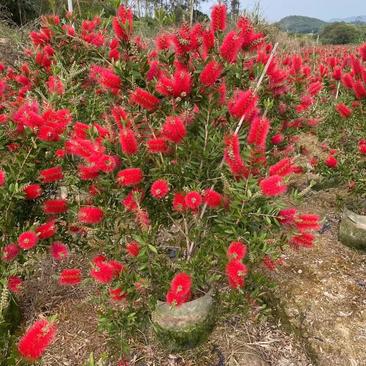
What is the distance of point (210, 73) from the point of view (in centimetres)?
166

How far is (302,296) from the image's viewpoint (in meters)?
2.85

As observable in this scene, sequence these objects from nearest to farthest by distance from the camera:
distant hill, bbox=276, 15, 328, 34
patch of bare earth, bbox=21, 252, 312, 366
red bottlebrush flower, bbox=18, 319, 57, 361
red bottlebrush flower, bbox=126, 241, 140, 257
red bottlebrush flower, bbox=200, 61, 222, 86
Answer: red bottlebrush flower, bbox=18, 319, 57, 361 < red bottlebrush flower, bbox=200, 61, 222, 86 < red bottlebrush flower, bbox=126, 241, 140, 257 < patch of bare earth, bbox=21, 252, 312, 366 < distant hill, bbox=276, 15, 328, 34

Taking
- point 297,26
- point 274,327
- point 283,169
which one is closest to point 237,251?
point 283,169

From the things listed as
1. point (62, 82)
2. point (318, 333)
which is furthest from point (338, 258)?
point (62, 82)

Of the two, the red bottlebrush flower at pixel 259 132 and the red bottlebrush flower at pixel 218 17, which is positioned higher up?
the red bottlebrush flower at pixel 218 17

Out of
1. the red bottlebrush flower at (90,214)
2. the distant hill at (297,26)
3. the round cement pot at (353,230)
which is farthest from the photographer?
the distant hill at (297,26)

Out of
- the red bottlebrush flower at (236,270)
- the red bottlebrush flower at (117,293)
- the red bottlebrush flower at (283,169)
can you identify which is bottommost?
the red bottlebrush flower at (117,293)

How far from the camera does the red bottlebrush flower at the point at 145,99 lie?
5.61ft

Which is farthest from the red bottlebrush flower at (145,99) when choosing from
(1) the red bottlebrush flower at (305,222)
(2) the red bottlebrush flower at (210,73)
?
(1) the red bottlebrush flower at (305,222)

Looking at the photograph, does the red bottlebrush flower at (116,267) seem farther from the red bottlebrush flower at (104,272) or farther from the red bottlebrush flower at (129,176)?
the red bottlebrush flower at (129,176)

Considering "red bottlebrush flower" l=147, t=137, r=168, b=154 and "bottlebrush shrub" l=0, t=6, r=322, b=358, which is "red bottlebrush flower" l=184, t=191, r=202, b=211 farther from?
"red bottlebrush flower" l=147, t=137, r=168, b=154

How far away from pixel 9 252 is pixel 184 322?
1.04 metres

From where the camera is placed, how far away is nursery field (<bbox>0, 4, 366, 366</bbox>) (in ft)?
5.62

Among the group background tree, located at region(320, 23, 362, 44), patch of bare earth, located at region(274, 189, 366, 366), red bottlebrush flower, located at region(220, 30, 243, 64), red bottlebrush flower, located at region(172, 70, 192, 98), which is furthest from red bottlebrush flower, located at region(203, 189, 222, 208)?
background tree, located at region(320, 23, 362, 44)
